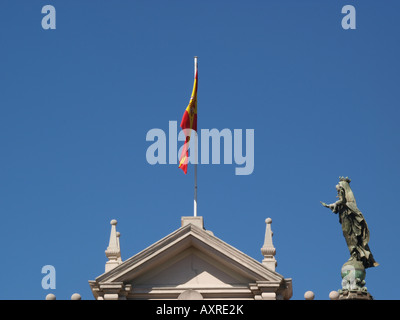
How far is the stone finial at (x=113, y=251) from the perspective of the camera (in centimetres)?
5825

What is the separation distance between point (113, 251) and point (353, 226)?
9448 mm

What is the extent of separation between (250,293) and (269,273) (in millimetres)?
1161

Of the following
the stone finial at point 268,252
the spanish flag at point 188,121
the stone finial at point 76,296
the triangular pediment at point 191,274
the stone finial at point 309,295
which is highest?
the spanish flag at point 188,121

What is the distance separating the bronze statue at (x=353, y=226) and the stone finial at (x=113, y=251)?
27.1 ft

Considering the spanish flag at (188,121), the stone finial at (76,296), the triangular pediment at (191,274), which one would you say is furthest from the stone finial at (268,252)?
the stone finial at (76,296)

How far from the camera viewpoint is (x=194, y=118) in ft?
201

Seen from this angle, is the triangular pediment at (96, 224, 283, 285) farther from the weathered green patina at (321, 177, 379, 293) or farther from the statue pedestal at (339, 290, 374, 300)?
the weathered green patina at (321, 177, 379, 293)

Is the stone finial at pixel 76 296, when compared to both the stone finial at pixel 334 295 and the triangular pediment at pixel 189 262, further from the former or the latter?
the stone finial at pixel 334 295

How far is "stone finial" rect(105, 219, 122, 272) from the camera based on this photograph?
58.2m

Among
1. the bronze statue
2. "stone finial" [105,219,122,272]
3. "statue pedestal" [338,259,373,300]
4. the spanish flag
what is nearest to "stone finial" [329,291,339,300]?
"statue pedestal" [338,259,373,300]

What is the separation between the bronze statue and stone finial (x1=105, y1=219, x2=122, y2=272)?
8.26 meters

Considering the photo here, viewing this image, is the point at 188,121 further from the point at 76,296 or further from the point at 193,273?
the point at 76,296

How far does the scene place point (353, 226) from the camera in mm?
58562

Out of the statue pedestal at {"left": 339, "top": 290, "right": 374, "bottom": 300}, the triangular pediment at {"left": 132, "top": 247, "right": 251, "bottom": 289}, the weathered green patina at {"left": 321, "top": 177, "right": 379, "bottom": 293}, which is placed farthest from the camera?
the weathered green patina at {"left": 321, "top": 177, "right": 379, "bottom": 293}
